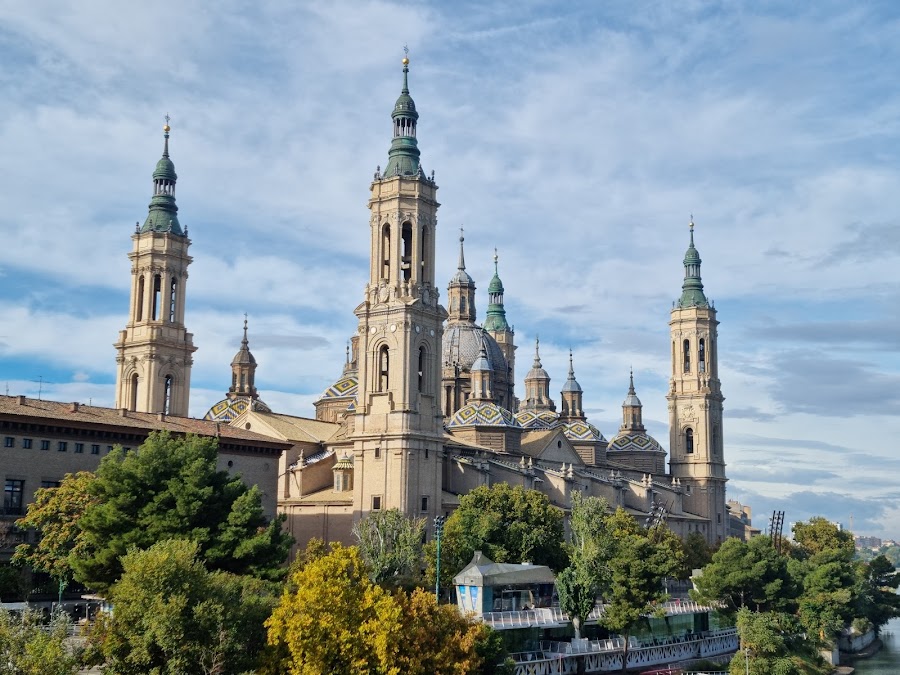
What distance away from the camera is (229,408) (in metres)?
113

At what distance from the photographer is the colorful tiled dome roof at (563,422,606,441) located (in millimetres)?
122938

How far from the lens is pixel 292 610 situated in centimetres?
4188

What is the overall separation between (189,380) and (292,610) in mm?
63390

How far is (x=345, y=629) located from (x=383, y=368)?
4484 centimetres

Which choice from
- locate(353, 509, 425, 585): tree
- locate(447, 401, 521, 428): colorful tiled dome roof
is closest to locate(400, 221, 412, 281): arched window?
locate(447, 401, 521, 428): colorful tiled dome roof

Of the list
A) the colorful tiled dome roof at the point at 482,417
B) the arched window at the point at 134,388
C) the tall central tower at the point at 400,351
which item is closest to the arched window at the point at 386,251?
the tall central tower at the point at 400,351

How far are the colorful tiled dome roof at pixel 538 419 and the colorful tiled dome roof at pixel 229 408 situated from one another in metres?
27.7

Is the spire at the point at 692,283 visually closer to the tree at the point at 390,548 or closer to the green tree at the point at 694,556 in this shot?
the green tree at the point at 694,556

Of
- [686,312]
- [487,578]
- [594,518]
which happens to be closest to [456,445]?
[594,518]

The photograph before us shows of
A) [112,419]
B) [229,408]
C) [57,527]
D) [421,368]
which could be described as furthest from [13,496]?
[229,408]

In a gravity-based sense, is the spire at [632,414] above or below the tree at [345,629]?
above

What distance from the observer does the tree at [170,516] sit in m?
54.6

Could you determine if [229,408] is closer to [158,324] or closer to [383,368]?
[158,324]

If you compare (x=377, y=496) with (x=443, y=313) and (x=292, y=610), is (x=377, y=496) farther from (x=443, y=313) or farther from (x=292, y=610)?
(x=292, y=610)
